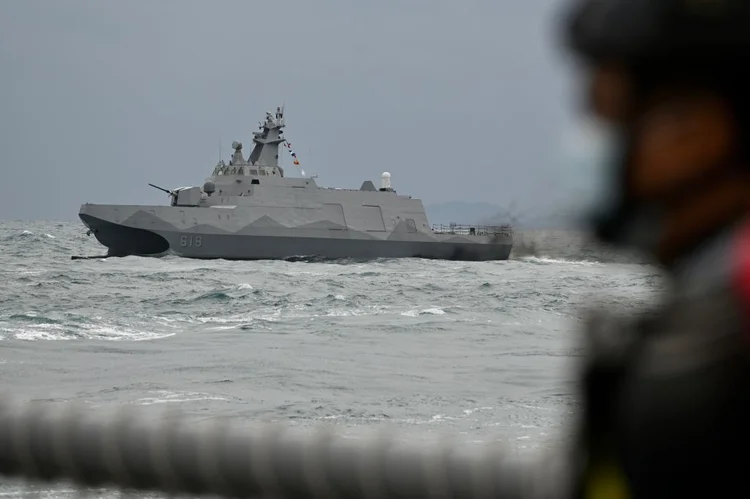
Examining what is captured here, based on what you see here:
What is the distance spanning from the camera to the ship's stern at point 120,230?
107ft

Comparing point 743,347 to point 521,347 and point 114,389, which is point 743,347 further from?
point 521,347

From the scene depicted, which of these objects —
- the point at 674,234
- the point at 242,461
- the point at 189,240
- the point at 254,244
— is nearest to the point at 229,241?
the point at 254,244

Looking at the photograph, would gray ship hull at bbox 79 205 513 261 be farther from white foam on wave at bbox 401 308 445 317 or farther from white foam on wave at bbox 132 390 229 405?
white foam on wave at bbox 132 390 229 405

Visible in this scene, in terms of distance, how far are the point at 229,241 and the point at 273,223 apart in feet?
5.52

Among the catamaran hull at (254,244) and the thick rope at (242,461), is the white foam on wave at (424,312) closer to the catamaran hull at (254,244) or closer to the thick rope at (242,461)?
the thick rope at (242,461)

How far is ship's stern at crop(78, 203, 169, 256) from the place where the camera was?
32.5 m

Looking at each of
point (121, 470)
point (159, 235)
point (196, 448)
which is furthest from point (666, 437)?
point (159, 235)

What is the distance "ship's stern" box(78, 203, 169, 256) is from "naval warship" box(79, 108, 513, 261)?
0.11ft

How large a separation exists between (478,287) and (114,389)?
48.3 ft

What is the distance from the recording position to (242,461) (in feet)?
4.38

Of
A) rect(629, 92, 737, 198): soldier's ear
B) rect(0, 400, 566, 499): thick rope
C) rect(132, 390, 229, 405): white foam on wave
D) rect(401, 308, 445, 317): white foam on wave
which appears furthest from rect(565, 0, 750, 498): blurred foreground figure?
rect(401, 308, 445, 317): white foam on wave

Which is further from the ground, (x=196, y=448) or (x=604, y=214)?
(x=604, y=214)

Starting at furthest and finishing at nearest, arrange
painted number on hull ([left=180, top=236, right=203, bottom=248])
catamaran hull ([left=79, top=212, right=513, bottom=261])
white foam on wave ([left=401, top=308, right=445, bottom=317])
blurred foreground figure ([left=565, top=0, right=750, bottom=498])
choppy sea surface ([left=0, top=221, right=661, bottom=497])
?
1. catamaran hull ([left=79, top=212, right=513, bottom=261])
2. painted number on hull ([left=180, top=236, right=203, bottom=248])
3. white foam on wave ([left=401, top=308, right=445, bottom=317])
4. choppy sea surface ([left=0, top=221, right=661, bottom=497])
5. blurred foreground figure ([left=565, top=0, right=750, bottom=498])

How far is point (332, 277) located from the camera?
83.7ft
